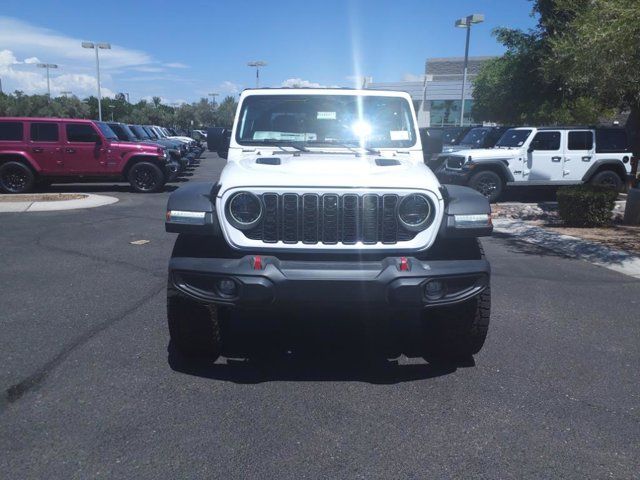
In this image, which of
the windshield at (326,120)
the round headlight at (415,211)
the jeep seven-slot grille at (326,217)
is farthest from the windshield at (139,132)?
the round headlight at (415,211)

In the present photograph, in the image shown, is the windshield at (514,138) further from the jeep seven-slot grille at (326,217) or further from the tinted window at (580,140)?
the jeep seven-slot grille at (326,217)

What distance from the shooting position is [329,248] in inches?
141

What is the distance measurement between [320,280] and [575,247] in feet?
21.6

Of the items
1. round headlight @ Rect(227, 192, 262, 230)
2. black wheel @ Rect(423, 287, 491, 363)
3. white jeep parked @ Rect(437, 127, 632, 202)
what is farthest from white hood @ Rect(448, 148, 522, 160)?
round headlight @ Rect(227, 192, 262, 230)

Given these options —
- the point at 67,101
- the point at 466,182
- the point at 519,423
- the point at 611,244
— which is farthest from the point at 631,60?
the point at 67,101

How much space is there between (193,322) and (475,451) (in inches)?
78.2

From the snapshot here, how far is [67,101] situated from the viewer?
67.6 meters

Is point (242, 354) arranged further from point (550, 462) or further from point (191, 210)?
point (550, 462)

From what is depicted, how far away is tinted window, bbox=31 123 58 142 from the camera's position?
45.8 ft

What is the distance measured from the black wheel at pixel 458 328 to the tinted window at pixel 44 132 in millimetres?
12812

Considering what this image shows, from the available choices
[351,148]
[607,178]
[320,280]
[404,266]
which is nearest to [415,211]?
[404,266]

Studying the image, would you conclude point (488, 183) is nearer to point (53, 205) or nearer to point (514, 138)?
point (514, 138)

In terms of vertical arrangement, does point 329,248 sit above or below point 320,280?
above

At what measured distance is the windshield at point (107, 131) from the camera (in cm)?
1453
